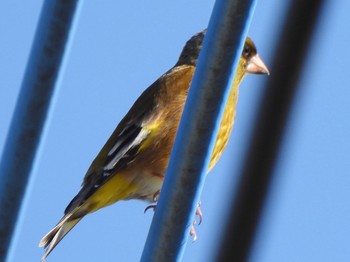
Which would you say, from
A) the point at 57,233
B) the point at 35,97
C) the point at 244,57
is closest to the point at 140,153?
the point at 57,233

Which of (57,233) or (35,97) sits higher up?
(35,97)

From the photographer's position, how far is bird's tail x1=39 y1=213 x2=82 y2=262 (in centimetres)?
350

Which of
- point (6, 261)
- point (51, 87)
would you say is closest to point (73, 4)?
point (51, 87)

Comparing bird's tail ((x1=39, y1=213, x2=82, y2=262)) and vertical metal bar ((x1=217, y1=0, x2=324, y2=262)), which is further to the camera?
bird's tail ((x1=39, y1=213, x2=82, y2=262))

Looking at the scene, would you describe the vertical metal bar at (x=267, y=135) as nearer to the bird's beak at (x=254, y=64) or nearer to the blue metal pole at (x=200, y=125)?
the blue metal pole at (x=200, y=125)

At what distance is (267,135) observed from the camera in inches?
51.3

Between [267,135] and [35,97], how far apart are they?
864 millimetres

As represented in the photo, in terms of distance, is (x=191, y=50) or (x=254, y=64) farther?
(x=191, y=50)

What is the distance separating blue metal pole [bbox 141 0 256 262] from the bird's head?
3.21 m

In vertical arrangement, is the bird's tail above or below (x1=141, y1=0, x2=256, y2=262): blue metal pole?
below

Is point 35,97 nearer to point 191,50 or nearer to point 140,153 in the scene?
point 140,153

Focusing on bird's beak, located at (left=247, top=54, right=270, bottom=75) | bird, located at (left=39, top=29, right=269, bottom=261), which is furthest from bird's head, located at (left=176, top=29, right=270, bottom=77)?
bird, located at (left=39, top=29, right=269, bottom=261)

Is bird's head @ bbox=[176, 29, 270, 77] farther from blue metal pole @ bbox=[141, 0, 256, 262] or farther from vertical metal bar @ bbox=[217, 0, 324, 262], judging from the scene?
vertical metal bar @ bbox=[217, 0, 324, 262]

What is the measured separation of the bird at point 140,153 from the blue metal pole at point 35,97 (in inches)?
66.5
